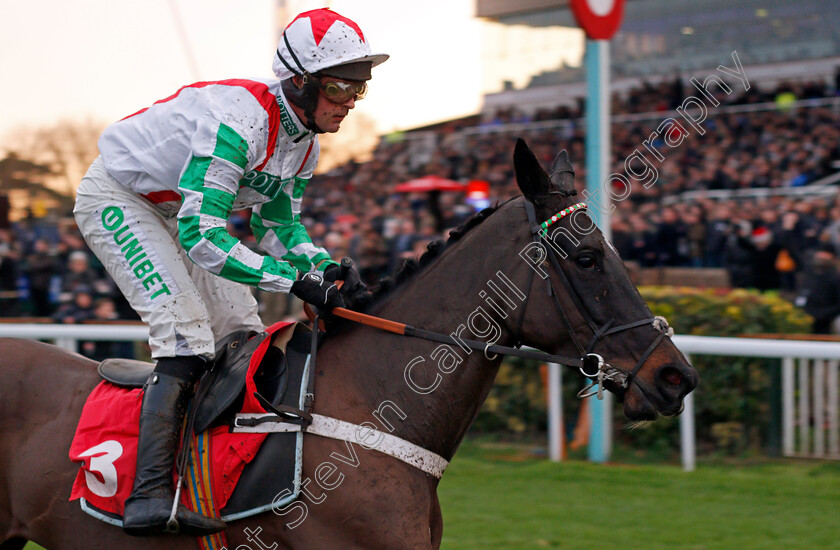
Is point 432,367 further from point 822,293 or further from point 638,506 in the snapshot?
point 822,293

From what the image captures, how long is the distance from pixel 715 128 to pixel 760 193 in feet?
10.3

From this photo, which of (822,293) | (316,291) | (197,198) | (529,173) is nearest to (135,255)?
(197,198)

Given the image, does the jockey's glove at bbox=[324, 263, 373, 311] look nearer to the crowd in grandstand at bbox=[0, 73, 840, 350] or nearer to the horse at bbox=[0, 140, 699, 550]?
the horse at bbox=[0, 140, 699, 550]

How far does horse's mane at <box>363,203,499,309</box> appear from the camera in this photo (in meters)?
2.99

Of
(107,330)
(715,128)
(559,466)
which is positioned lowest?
(559,466)

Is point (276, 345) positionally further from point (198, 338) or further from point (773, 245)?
point (773, 245)

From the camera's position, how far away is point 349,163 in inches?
801

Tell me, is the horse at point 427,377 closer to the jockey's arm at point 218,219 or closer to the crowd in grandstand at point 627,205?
the jockey's arm at point 218,219

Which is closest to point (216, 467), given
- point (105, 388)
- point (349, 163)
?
point (105, 388)

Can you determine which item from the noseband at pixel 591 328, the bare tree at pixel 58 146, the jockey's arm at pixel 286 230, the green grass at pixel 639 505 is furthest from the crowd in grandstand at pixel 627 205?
the bare tree at pixel 58 146

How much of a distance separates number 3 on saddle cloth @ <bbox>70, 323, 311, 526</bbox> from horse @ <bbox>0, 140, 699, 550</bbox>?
2.6 inches

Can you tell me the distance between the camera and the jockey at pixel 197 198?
2.79 metres

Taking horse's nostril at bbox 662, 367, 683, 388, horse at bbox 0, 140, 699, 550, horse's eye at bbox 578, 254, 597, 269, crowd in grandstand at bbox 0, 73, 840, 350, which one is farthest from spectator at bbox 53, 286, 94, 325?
horse's nostril at bbox 662, 367, 683, 388

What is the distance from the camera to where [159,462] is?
277 centimetres
